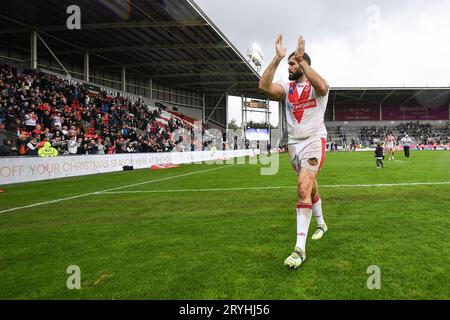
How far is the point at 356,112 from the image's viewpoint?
72750mm

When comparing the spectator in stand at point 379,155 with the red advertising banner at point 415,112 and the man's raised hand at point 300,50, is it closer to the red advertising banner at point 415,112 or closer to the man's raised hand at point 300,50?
the man's raised hand at point 300,50

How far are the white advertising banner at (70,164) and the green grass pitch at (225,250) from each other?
24.9ft

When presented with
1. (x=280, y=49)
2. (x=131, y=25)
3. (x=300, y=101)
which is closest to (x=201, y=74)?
(x=131, y=25)

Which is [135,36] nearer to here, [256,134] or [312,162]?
[312,162]

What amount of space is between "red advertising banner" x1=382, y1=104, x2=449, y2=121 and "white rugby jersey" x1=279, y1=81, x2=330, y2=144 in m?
75.1

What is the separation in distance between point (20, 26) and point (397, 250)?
98.0 feet

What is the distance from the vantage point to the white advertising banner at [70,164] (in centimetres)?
1441

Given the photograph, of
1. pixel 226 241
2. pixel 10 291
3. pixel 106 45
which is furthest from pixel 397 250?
pixel 106 45

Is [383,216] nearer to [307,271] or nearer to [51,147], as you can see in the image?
[307,271]

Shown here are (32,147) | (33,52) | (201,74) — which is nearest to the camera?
(32,147)

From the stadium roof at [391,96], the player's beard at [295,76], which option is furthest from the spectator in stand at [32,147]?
the stadium roof at [391,96]

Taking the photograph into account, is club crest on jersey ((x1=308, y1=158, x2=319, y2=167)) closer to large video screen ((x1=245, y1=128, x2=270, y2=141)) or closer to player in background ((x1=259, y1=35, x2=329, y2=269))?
player in background ((x1=259, y1=35, x2=329, y2=269))

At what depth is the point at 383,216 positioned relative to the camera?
6.07 metres

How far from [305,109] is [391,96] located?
2778 inches
